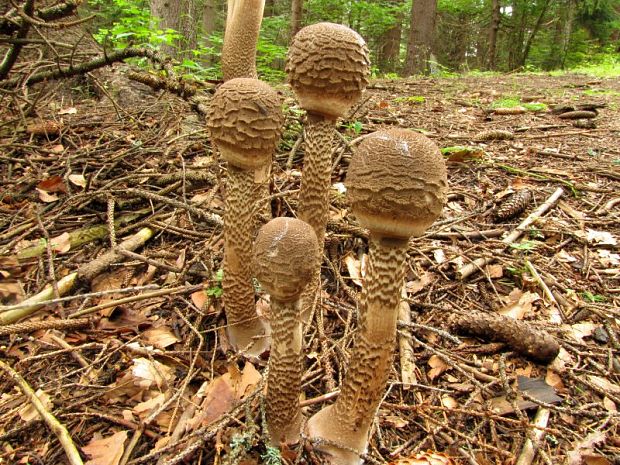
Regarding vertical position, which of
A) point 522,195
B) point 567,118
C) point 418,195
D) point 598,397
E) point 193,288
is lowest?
point 598,397

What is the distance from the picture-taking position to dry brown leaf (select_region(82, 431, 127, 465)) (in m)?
1.79

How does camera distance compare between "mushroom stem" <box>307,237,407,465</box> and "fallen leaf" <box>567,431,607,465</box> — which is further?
"fallen leaf" <box>567,431,607,465</box>

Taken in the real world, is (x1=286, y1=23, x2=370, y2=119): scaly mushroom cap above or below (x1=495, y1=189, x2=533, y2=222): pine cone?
above

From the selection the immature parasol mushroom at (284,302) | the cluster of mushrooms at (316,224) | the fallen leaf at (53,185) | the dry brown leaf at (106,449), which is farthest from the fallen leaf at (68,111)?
the immature parasol mushroom at (284,302)

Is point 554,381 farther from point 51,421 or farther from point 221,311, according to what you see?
point 51,421

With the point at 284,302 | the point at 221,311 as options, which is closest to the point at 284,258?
the point at 284,302

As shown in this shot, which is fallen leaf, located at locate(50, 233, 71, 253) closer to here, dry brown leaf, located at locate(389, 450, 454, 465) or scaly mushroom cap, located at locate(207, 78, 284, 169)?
scaly mushroom cap, located at locate(207, 78, 284, 169)

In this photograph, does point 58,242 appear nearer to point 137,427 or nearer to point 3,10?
point 137,427

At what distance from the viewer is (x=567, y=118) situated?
20.2ft

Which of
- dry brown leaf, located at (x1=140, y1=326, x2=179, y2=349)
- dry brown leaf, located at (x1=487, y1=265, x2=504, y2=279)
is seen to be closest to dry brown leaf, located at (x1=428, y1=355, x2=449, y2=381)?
dry brown leaf, located at (x1=487, y1=265, x2=504, y2=279)

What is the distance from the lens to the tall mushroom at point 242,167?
1.91 metres

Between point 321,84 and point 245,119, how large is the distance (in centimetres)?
44

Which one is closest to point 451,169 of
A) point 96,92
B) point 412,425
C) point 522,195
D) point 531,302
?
point 522,195

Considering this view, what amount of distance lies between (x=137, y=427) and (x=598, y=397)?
2.38 m
